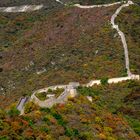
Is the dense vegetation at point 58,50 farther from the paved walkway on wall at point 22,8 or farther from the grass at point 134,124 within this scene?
the grass at point 134,124

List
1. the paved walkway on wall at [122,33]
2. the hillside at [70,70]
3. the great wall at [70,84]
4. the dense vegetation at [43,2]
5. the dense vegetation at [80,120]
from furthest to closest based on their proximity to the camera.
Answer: the dense vegetation at [43,2]
the paved walkway on wall at [122,33]
the great wall at [70,84]
the hillside at [70,70]
the dense vegetation at [80,120]

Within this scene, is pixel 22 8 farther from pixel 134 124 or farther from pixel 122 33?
pixel 134 124

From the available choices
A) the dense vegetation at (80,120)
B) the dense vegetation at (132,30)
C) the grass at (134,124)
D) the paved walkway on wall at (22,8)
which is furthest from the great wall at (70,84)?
the grass at (134,124)

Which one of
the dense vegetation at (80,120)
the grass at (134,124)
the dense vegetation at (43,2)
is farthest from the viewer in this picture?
the dense vegetation at (43,2)

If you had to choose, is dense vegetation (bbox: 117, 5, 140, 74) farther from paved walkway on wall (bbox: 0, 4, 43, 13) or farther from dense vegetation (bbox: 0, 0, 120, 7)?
paved walkway on wall (bbox: 0, 4, 43, 13)

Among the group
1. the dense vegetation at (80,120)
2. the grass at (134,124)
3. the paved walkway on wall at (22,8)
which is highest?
the dense vegetation at (80,120)

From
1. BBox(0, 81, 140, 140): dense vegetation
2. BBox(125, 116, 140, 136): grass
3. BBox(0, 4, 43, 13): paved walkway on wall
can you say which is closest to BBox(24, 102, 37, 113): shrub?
BBox(0, 81, 140, 140): dense vegetation

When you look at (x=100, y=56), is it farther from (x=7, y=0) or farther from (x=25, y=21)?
(x=7, y=0)

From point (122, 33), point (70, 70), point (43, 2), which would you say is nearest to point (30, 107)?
point (70, 70)

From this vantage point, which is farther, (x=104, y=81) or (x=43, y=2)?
(x=43, y=2)
